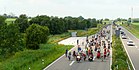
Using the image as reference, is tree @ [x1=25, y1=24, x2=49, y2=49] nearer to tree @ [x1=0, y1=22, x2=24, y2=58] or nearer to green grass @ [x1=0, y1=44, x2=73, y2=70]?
green grass @ [x1=0, y1=44, x2=73, y2=70]

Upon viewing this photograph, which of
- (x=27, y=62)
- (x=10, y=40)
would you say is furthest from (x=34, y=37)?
(x=27, y=62)

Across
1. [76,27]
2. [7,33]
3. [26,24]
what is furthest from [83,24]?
[7,33]

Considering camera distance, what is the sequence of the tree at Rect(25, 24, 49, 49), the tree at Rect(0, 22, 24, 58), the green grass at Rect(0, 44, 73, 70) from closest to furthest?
the green grass at Rect(0, 44, 73, 70) < the tree at Rect(0, 22, 24, 58) < the tree at Rect(25, 24, 49, 49)

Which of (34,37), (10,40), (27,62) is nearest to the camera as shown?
(27,62)

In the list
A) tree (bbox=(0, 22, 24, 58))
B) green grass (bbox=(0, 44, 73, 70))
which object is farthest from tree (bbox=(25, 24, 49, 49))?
tree (bbox=(0, 22, 24, 58))

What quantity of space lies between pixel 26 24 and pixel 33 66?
67.4 meters

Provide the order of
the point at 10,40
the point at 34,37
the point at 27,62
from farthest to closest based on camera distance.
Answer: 1. the point at 34,37
2. the point at 10,40
3. the point at 27,62

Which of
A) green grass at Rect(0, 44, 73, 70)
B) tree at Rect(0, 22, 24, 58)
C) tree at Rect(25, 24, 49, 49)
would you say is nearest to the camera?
green grass at Rect(0, 44, 73, 70)

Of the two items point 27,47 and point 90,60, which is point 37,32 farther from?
point 90,60

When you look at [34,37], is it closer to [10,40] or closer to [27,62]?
[10,40]

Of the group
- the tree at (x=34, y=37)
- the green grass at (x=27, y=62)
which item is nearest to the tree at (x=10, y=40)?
the green grass at (x=27, y=62)

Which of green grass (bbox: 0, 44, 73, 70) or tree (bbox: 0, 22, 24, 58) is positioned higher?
tree (bbox: 0, 22, 24, 58)

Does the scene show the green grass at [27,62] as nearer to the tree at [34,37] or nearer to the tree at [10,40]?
the tree at [10,40]

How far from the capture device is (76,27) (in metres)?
145
